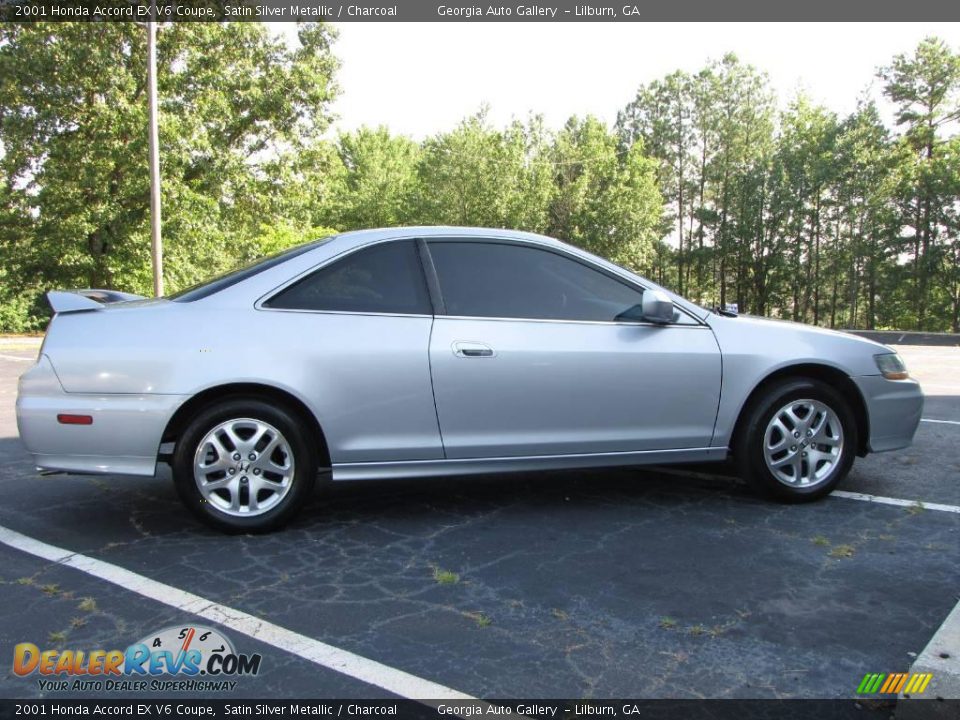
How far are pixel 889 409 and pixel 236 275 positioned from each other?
4013 millimetres

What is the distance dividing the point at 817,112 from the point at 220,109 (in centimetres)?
3650

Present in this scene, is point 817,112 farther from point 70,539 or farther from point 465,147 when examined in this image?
point 70,539

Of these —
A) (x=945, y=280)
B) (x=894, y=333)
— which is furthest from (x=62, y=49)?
(x=945, y=280)

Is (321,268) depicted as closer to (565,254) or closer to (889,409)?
(565,254)

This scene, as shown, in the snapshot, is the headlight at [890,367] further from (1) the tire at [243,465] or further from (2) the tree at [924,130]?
(2) the tree at [924,130]

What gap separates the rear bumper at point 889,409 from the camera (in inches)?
183

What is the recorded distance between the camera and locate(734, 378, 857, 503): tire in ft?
14.6

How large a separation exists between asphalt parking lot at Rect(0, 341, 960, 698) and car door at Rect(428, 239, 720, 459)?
0.50m

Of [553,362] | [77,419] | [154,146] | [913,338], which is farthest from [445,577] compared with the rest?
[913,338]

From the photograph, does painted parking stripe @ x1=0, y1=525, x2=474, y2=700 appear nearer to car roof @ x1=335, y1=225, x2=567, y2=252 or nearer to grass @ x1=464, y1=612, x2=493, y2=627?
grass @ x1=464, y1=612, x2=493, y2=627

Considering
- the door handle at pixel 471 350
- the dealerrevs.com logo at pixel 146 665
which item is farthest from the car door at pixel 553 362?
the dealerrevs.com logo at pixel 146 665

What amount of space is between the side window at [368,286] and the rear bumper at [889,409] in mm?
2764

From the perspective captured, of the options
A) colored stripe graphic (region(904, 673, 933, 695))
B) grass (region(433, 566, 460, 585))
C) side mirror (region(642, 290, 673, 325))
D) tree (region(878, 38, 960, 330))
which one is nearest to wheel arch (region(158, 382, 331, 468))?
grass (region(433, 566, 460, 585))

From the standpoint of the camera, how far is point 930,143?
43438 mm
